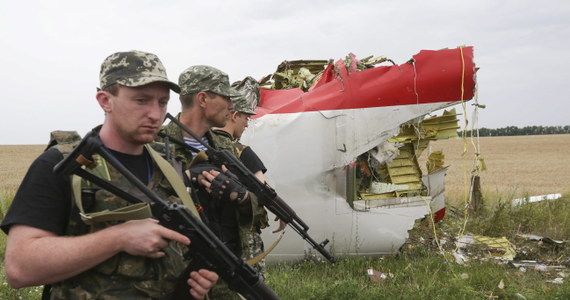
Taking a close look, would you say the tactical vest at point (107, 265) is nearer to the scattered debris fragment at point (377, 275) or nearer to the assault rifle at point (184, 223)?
the assault rifle at point (184, 223)

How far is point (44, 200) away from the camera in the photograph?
171cm

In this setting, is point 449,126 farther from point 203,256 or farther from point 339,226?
point 203,256

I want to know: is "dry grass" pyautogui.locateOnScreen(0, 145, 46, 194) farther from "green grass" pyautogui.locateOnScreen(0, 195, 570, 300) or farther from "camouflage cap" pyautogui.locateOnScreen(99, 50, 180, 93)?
"camouflage cap" pyautogui.locateOnScreen(99, 50, 180, 93)

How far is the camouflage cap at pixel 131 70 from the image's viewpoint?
187 cm

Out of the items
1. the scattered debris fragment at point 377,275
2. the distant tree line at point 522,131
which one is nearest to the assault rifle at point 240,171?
the scattered debris fragment at point 377,275

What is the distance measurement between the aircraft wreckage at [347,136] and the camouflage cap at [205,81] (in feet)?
9.02

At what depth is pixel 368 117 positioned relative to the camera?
6012mm

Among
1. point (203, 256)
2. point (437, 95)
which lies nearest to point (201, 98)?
point (203, 256)

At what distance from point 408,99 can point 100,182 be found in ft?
15.6

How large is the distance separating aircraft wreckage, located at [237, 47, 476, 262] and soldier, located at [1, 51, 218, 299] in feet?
13.0

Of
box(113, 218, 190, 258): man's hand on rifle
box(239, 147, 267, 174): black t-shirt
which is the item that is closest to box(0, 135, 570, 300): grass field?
box(239, 147, 267, 174): black t-shirt

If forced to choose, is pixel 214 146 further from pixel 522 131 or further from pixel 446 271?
pixel 522 131

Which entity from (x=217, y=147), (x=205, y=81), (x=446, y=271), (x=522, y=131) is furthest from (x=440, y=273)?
(x=522, y=131)

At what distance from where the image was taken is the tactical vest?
5.84ft
